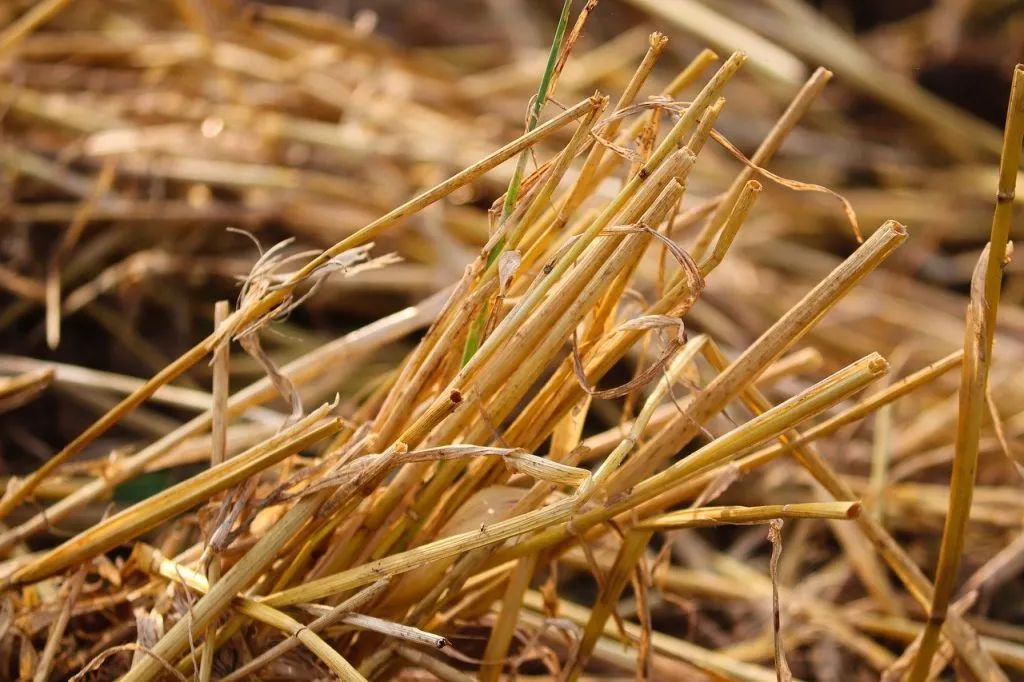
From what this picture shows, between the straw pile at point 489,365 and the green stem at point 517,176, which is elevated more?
the green stem at point 517,176

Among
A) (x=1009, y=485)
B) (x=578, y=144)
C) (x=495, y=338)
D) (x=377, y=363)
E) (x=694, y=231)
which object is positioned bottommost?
(x=377, y=363)

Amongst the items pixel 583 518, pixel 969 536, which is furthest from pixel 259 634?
pixel 969 536

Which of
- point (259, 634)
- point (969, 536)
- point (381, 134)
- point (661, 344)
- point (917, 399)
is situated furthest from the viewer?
point (381, 134)

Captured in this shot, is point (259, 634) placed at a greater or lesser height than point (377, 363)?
greater

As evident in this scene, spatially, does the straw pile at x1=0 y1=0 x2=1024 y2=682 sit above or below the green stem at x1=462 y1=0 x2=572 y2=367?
below

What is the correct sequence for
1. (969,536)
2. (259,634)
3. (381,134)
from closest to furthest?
(259,634), (969,536), (381,134)

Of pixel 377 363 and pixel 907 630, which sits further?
pixel 377 363

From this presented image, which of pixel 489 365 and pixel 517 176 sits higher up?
pixel 517 176

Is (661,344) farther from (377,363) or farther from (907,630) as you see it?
(377,363)
